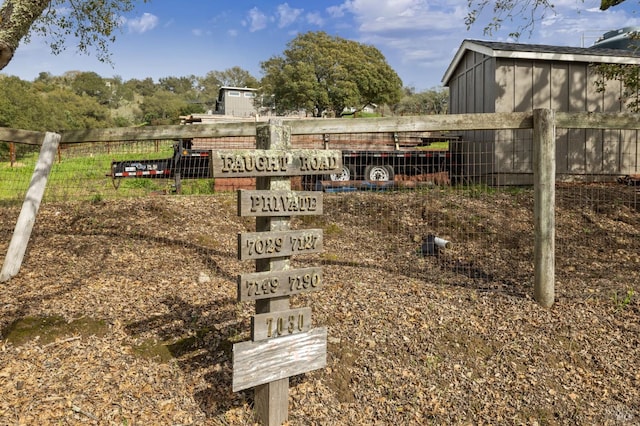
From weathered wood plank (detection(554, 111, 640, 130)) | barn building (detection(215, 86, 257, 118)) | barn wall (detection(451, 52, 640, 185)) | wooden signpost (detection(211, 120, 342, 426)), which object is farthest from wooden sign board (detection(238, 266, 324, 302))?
barn building (detection(215, 86, 257, 118))

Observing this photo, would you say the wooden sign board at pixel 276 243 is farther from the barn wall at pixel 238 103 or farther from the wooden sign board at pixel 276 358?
the barn wall at pixel 238 103

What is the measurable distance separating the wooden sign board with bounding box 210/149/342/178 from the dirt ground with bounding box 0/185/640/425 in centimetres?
158

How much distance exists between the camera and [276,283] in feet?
10.3

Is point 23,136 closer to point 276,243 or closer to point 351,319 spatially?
point 276,243

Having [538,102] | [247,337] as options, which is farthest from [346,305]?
[538,102]

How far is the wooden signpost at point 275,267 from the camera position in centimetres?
299

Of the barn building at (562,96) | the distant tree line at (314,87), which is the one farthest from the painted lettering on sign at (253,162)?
the distant tree line at (314,87)

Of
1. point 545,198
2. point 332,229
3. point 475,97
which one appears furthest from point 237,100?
point 545,198

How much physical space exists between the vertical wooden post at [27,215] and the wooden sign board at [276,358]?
330cm

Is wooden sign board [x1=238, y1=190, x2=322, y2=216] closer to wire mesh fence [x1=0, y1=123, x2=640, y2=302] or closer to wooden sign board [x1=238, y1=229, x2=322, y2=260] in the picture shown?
wooden sign board [x1=238, y1=229, x2=322, y2=260]

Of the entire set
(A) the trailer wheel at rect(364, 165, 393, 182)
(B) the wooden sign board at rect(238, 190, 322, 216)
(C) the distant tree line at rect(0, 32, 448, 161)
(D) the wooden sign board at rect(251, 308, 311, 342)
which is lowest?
(D) the wooden sign board at rect(251, 308, 311, 342)

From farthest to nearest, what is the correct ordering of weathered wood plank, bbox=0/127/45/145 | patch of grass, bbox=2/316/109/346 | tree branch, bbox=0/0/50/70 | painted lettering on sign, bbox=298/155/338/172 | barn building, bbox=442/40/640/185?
barn building, bbox=442/40/640/185 < weathered wood plank, bbox=0/127/45/145 < tree branch, bbox=0/0/50/70 < patch of grass, bbox=2/316/109/346 < painted lettering on sign, bbox=298/155/338/172

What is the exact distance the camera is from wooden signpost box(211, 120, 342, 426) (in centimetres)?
299

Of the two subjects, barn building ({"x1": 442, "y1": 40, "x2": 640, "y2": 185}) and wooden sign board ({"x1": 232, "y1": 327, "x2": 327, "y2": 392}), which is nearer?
wooden sign board ({"x1": 232, "y1": 327, "x2": 327, "y2": 392})
